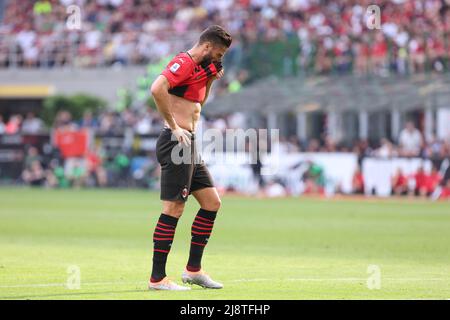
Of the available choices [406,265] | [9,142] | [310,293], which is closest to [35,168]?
[9,142]

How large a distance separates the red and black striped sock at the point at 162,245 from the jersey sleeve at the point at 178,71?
4.26ft

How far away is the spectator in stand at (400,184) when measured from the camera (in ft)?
101

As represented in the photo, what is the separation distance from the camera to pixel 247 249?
1592 cm

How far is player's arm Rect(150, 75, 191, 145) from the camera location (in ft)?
34.3

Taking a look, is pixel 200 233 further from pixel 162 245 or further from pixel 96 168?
pixel 96 168

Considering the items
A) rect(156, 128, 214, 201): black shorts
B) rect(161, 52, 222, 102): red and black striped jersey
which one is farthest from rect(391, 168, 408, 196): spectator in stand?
rect(156, 128, 214, 201): black shorts

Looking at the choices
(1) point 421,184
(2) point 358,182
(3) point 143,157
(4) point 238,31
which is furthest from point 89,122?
(1) point 421,184

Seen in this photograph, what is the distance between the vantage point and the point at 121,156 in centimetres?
3738

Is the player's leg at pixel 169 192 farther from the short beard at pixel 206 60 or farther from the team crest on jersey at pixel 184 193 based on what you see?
the short beard at pixel 206 60

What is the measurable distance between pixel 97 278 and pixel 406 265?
4010 millimetres

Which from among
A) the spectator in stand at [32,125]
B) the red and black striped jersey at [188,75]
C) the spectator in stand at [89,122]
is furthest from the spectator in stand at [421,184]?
the red and black striped jersey at [188,75]

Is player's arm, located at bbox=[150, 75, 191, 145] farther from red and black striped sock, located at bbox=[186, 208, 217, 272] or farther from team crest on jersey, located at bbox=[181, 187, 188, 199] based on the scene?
red and black striped sock, located at bbox=[186, 208, 217, 272]

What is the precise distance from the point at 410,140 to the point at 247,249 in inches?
657

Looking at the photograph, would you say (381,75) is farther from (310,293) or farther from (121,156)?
(310,293)
